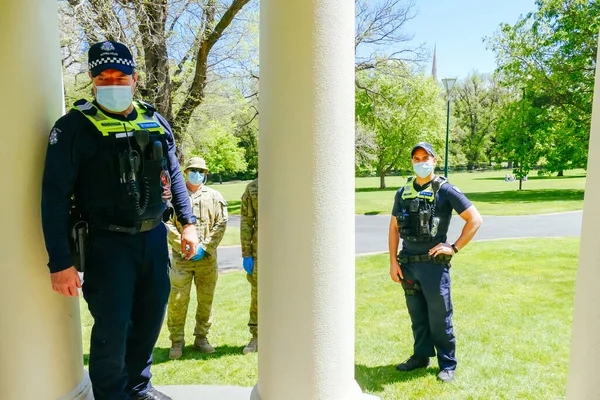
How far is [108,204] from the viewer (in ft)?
9.12

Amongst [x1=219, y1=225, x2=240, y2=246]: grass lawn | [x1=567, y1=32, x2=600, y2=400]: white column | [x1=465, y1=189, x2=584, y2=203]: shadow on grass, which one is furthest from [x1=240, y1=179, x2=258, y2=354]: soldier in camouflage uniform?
[x1=465, y1=189, x2=584, y2=203]: shadow on grass

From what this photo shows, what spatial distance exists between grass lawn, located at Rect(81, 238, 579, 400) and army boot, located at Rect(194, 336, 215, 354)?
10 centimetres

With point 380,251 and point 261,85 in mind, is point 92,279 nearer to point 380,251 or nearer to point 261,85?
point 261,85

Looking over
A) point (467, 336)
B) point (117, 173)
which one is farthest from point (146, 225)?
point (467, 336)

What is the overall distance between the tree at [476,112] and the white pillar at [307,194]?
58.8m

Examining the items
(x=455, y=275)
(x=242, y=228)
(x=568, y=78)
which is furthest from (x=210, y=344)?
(x=568, y=78)

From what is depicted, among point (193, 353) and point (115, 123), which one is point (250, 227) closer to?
point (193, 353)

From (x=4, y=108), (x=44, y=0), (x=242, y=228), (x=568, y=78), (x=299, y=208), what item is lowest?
(x=242, y=228)

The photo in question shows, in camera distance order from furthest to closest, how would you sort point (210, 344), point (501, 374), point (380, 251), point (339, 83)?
1. point (380, 251)
2. point (210, 344)
3. point (501, 374)
4. point (339, 83)

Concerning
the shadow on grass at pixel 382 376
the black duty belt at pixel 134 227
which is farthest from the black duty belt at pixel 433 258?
the black duty belt at pixel 134 227

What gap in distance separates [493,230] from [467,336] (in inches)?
509

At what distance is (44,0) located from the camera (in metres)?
2.77

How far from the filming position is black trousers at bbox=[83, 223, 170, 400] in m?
2.79

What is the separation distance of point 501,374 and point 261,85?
448 cm
